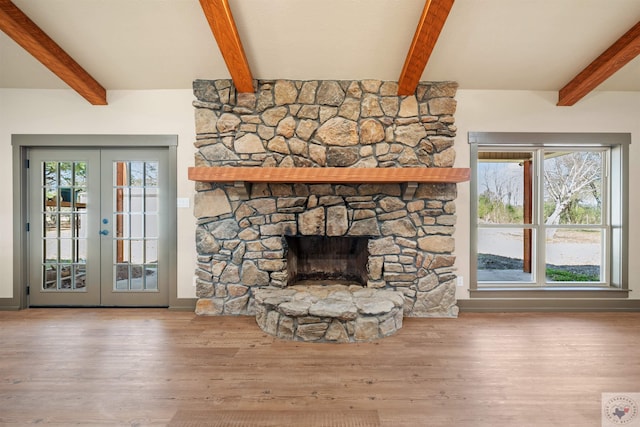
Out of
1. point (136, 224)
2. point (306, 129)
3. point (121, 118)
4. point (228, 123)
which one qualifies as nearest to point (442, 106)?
point (306, 129)

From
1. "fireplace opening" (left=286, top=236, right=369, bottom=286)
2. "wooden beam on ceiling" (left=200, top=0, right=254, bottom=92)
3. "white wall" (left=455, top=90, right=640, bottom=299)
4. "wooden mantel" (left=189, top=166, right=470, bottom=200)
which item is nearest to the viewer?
"wooden beam on ceiling" (left=200, top=0, right=254, bottom=92)

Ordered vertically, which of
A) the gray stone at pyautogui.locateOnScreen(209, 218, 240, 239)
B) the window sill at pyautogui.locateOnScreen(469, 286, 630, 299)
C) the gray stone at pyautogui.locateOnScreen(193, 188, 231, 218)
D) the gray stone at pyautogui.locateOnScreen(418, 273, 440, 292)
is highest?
the gray stone at pyautogui.locateOnScreen(193, 188, 231, 218)

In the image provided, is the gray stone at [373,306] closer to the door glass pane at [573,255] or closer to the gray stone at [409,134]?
the gray stone at [409,134]

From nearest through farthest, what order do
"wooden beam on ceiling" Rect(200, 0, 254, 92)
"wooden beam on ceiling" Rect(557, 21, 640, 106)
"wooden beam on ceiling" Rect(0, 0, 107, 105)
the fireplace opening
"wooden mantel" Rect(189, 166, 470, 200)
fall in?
"wooden beam on ceiling" Rect(200, 0, 254, 92) < "wooden beam on ceiling" Rect(0, 0, 107, 105) < "wooden beam on ceiling" Rect(557, 21, 640, 106) < "wooden mantel" Rect(189, 166, 470, 200) < the fireplace opening

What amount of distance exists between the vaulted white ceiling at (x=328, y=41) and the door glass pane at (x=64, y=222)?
1.04m

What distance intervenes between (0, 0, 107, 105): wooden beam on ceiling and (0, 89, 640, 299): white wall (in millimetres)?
206

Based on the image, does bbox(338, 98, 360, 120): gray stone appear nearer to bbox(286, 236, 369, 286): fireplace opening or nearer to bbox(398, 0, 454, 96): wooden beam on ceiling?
bbox(398, 0, 454, 96): wooden beam on ceiling

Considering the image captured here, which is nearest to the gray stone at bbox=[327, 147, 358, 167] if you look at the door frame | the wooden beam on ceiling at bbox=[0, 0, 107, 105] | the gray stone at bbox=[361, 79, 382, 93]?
the gray stone at bbox=[361, 79, 382, 93]

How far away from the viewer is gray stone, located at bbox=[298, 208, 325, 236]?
10.6 feet

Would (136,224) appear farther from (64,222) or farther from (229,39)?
(229,39)

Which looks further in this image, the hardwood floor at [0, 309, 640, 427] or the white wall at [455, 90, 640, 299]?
the white wall at [455, 90, 640, 299]

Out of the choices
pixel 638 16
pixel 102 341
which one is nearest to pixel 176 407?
pixel 102 341

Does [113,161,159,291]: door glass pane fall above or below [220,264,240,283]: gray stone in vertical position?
above

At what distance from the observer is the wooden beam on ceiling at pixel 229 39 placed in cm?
226
